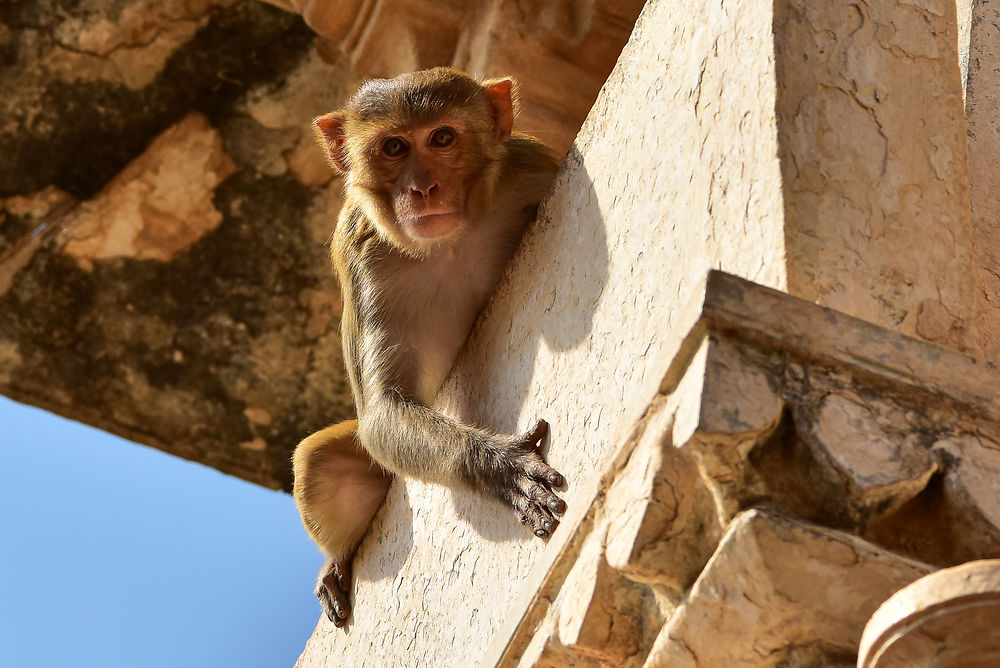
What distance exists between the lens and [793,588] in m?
1.65

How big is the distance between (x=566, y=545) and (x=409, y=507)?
137 cm

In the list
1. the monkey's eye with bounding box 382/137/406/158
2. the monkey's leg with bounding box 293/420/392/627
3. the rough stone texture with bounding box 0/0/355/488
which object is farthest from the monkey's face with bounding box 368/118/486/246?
the rough stone texture with bounding box 0/0/355/488

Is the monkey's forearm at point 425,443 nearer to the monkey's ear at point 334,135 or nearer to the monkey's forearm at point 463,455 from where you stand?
the monkey's forearm at point 463,455

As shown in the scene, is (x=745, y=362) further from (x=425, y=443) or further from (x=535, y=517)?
(x=425, y=443)

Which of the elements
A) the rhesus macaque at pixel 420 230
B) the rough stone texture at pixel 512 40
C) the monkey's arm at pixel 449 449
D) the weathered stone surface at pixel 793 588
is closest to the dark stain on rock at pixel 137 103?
the rough stone texture at pixel 512 40

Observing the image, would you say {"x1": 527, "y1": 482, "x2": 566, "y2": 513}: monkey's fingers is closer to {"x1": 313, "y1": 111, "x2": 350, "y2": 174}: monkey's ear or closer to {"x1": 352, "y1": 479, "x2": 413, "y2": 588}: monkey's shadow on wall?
{"x1": 352, "y1": 479, "x2": 413, "y2": 588}: monkey's shadow on wall

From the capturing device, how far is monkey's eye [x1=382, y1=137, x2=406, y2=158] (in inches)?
134

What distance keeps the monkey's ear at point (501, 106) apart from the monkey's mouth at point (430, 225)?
0.43 metres

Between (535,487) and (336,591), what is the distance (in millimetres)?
1466

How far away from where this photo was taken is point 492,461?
101 inches

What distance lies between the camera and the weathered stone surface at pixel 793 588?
1650mm

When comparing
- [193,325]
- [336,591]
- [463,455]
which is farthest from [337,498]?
[193,325]

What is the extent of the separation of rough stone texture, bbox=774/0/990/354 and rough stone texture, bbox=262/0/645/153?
1804 mm

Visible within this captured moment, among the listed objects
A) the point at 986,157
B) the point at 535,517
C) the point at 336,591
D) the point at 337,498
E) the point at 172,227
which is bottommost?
the point at 336,591
